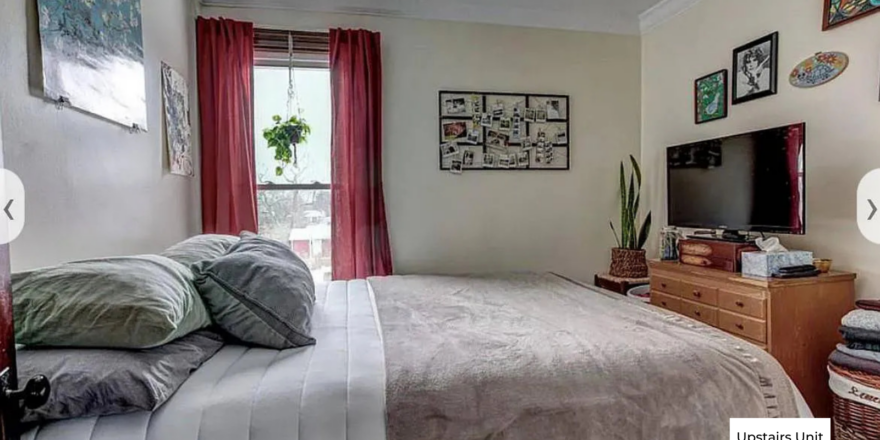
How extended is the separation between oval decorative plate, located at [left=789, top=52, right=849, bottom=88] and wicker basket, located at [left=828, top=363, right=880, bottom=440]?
1411 millimetres

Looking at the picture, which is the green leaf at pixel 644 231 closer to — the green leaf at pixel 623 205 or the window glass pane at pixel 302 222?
the green leaf at pixel 623 205

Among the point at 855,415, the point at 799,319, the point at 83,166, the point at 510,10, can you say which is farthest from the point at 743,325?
the point at 83,166

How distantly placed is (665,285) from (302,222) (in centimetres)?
242

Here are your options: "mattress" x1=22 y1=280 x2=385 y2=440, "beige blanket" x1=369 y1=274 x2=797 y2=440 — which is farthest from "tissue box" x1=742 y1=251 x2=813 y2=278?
"mattress" x1=22 y1=280 x2=385 y2=440

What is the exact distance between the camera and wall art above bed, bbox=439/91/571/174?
3.48 meters

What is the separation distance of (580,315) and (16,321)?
66.8 inches

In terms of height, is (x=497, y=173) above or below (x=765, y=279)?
above

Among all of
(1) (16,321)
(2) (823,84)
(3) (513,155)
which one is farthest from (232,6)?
(2) (823,84)

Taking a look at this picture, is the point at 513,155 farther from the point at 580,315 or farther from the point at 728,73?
the point at 580,315

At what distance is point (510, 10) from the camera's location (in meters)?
3.53

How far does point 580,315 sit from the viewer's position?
1.84 m

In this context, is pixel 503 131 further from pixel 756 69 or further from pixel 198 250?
pixel 198 250

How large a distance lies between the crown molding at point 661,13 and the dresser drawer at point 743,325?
2160 mm

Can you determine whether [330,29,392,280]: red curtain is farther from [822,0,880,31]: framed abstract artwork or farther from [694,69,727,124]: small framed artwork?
[822,0,880,31]: framed abstract artwork
